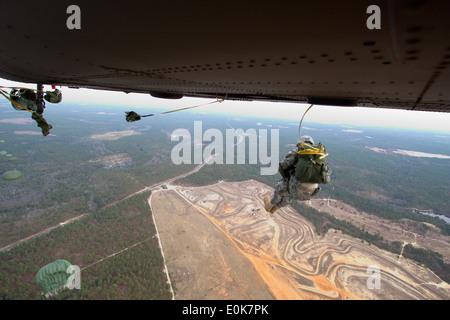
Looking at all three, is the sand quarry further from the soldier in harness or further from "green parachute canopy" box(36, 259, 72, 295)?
the soldier in harness

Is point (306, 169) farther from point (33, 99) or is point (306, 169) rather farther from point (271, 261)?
point (271, 261)

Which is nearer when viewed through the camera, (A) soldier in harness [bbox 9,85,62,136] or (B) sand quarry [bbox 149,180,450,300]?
(A) soldier in harness [bbox 9,85,62,136]

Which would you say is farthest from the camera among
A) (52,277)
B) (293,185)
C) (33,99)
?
(52,277)

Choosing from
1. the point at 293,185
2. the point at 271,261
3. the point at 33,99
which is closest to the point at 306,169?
the point at 293,185

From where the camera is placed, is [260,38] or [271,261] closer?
[260,38]

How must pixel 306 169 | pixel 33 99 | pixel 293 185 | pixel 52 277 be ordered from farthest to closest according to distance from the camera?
pixel 52 277 → pixel 33 99 → pixel 293 185 → pixel 306 169

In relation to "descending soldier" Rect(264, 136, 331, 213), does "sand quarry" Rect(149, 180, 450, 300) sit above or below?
below

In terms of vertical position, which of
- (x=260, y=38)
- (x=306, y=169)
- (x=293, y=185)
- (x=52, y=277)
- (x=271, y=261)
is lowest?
(x=271, y=261)

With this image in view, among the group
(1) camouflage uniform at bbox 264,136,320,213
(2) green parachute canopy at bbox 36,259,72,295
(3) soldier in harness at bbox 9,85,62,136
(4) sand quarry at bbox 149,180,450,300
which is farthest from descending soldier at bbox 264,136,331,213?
(2) green parachute canopy at bbox 36,259,72,295

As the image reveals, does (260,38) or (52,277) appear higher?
(260,38)
